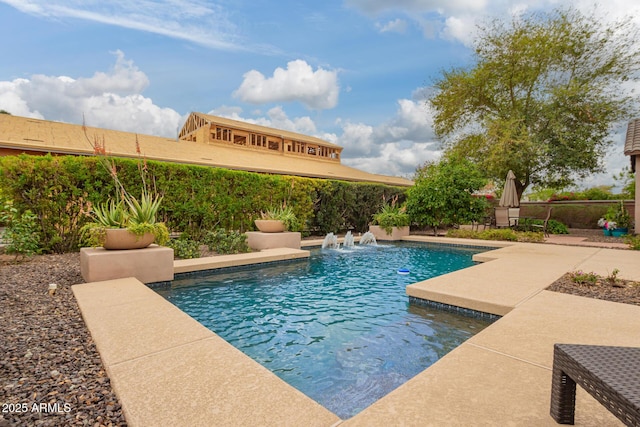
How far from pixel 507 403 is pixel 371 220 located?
44.2 feet

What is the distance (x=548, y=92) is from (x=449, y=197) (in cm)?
848

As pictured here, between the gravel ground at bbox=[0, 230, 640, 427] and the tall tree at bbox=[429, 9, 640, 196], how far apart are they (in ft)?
43.7

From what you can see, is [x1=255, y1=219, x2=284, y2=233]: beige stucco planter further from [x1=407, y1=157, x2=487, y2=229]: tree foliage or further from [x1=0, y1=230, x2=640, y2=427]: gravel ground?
[x1=407, y1=157, x2=487, y2=229]: tree foliage

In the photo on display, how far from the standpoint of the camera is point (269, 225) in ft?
31.2

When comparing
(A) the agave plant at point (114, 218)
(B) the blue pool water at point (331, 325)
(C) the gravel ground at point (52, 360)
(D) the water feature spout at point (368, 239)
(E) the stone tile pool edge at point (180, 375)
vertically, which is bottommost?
(B) the blue pool water at point (331, 325)

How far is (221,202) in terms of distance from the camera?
987cm

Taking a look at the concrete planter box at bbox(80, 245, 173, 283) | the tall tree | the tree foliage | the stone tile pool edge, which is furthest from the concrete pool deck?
the tall tree

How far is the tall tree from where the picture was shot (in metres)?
15.6

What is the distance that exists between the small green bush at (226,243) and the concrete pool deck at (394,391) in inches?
166

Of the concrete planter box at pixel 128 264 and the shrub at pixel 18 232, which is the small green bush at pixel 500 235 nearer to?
the concrete planter box at pixel 128 264

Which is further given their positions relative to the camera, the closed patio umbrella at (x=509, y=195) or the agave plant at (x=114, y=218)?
the closed patio umbrella at (x=509, y=195)

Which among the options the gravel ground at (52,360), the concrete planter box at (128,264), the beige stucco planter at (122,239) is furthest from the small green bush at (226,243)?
the gravel ground at (52,360)

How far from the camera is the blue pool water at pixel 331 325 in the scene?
2658 mm

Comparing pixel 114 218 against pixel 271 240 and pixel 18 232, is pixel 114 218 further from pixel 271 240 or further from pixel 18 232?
pixel 271 240
